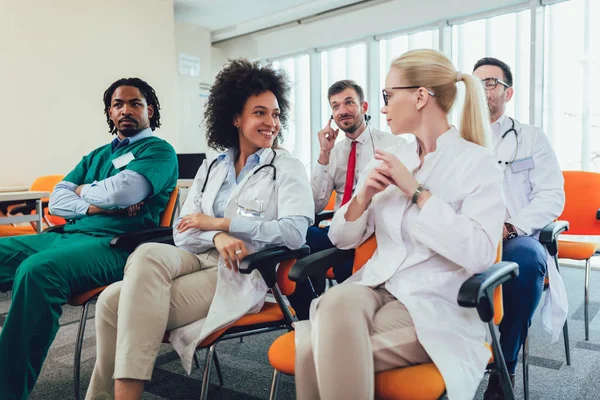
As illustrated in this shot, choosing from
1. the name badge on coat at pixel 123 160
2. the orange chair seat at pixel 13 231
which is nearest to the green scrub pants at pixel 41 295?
the name badge on coat at pixel 123 160

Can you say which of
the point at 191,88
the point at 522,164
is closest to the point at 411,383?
the point at 522,164

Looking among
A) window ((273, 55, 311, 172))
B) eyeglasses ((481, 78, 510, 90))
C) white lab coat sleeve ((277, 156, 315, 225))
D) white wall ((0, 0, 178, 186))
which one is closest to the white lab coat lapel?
white lab coat sleeve ((277, 156, 315, 225))

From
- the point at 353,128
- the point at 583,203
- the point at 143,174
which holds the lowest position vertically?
the point at 583,203

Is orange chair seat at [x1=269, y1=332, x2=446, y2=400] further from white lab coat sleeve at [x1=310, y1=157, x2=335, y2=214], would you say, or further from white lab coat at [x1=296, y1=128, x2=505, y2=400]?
white lab coat sleeve at [x1=310, y1=157, x2=335, y2=214]

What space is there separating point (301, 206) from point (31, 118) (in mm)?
4687

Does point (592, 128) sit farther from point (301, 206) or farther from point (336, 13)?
point (301, 206)

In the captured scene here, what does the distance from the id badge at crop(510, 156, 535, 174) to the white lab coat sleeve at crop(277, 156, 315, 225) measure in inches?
43.7

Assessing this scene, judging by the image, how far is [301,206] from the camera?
73.0 inches

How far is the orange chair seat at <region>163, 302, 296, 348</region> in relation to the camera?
1.58 m

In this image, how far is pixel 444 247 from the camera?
4.29ft

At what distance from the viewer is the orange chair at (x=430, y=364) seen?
1125mm

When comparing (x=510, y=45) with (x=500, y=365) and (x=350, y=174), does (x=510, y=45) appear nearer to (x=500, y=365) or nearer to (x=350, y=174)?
(x=350, y=174)

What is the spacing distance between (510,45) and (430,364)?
5.02 metres

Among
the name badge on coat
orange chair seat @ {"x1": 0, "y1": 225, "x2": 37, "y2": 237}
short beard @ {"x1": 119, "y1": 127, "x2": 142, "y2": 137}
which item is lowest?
orange chair seat @ {"x1": 0, "y1": 225, "x2": 37, "y2": 237}
